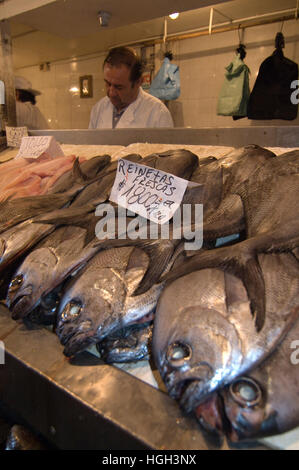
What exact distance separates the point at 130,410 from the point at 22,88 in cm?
616

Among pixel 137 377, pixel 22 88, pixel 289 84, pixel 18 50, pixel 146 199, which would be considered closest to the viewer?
pixel 137 377

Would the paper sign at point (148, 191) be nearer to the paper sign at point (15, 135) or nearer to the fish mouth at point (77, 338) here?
the fish mouth at point (77, 338)

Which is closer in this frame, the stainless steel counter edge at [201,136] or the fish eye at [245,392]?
the fish eye at [245,392]

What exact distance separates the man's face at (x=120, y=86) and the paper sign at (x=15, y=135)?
1.09m

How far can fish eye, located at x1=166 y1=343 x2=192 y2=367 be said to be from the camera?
79 cm

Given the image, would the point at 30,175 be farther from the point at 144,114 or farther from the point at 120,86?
the point at 144,114

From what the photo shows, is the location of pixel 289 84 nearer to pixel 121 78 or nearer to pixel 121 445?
pixel 121 78

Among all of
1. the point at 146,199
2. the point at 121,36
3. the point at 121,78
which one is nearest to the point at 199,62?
the point at 121,36

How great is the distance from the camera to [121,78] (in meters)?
3.62

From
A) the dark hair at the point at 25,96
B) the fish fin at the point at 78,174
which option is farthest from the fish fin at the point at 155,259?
the dark hair at the point at 25,96

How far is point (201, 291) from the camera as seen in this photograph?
914mm

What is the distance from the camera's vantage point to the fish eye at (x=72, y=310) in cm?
103

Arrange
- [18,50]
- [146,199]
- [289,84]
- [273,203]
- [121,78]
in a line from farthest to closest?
[18,50] → [289,84] → [121,78] → [146,199] → [273,203]

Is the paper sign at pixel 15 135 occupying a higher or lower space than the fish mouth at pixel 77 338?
higher
